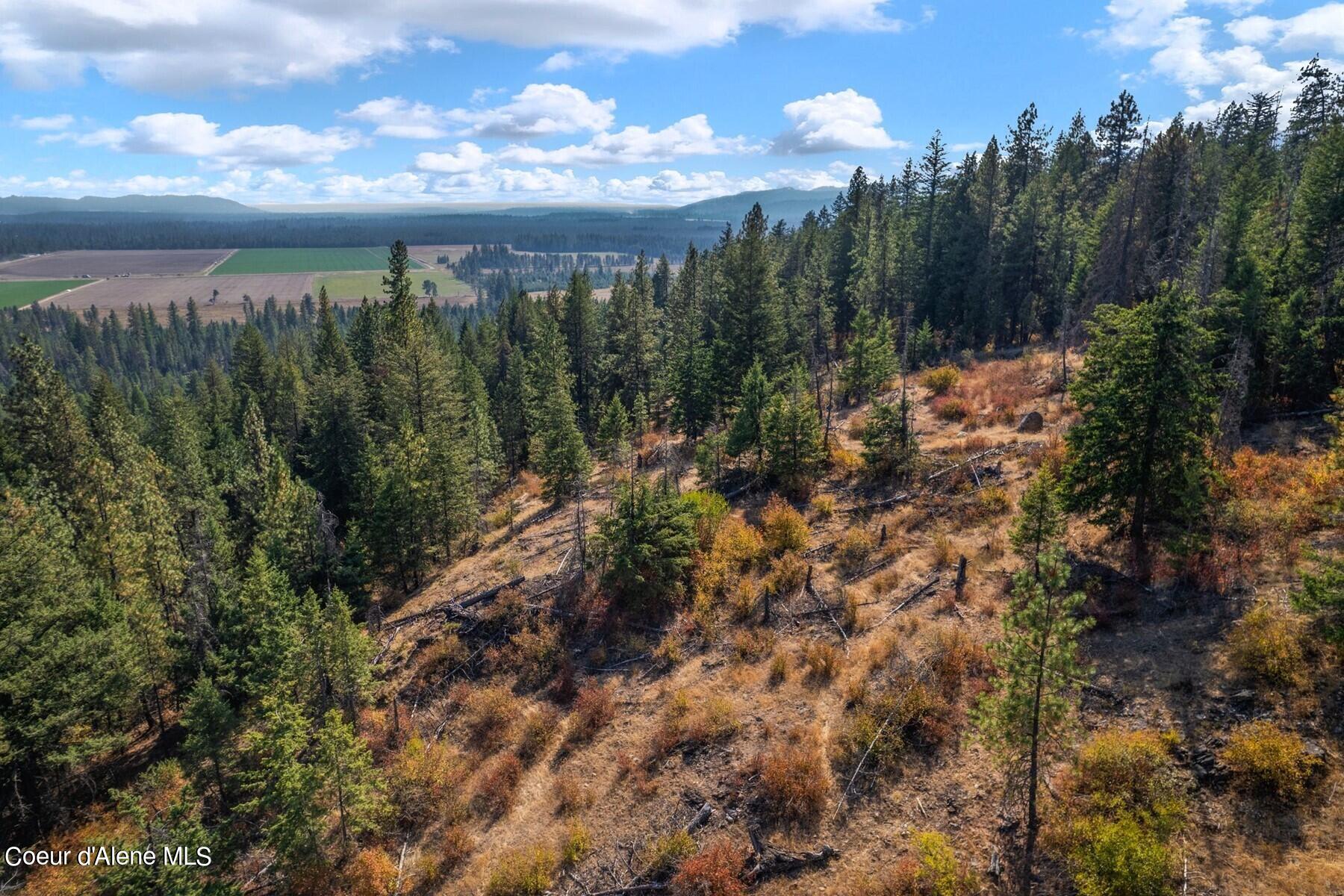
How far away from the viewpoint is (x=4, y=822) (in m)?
24.5

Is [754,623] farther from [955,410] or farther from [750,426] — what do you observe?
[955,410]

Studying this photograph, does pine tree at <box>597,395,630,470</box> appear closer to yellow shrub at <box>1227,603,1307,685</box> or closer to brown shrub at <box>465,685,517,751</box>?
brown shrub at <box>465,685,517,751</box>

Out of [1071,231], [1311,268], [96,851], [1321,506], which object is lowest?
[96,851]

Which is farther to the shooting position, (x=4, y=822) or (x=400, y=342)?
(x=400, y=342)

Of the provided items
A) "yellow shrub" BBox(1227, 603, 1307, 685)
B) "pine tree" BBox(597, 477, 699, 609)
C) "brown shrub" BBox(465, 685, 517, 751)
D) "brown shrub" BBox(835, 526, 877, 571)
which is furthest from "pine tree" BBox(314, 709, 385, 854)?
"yellow shrub" BBox(1227, 603, 1307, 685)

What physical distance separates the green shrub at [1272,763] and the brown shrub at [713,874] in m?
11.1

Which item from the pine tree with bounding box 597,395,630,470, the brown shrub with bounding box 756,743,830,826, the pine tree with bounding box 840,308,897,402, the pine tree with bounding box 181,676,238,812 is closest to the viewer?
the brown shrub with bounding box 756,743,830,826

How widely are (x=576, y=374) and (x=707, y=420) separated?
23.5 m

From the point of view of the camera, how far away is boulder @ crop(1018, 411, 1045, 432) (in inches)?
1300

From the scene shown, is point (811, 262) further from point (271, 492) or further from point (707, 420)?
point (271, 492)

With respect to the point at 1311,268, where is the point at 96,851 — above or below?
below

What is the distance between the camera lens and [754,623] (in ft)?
78.5

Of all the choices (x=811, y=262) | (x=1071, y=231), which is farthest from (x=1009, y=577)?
(x=811, y=262)

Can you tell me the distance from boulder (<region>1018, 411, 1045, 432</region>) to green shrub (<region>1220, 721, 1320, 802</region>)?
20495 millimetres
